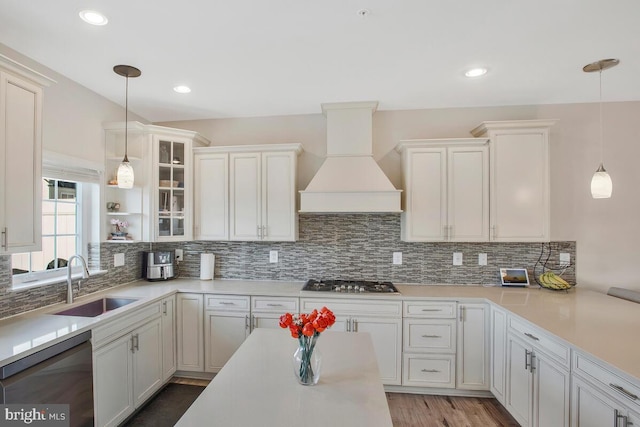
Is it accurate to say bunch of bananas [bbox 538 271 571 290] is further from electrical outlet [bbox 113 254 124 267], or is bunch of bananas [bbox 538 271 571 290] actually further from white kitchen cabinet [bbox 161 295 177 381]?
electrical outlet [bbox 113 254 124 267]

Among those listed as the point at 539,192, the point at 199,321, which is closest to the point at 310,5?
the point at 539,192

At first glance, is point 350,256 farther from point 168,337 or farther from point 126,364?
point 126,364

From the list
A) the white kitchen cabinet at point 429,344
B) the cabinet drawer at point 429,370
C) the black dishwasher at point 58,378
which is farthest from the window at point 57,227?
the cabinet drawer at point 429,370

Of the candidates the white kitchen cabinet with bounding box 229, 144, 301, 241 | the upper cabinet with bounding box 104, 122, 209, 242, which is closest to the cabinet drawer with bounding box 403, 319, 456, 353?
the white kitchen cabinet with bounding box 229, 144, 301, 241

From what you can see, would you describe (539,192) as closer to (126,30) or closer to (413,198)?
(413,198)

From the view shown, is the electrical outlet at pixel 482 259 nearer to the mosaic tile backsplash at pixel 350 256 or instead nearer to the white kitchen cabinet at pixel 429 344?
the mosaic tile backsplash at pixel 350 256

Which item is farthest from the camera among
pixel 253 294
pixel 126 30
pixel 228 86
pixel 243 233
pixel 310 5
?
pixel 243 233

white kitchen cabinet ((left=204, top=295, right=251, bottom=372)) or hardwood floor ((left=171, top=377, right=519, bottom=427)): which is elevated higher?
white kitchen cabinet ((left=204, top=295, right=251, bottom=372))

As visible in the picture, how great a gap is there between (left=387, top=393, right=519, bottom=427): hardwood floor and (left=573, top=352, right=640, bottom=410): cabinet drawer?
3.34 ft

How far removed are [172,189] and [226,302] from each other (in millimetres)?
1282

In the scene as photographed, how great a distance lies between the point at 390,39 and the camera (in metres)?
1.81

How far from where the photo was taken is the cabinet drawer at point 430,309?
2.46 metres

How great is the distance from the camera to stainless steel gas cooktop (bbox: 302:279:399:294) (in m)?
2.65

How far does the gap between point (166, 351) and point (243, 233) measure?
1258 millimetres
